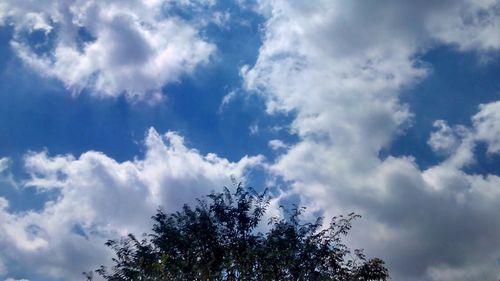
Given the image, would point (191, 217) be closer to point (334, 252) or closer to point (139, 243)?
point (139, 243)

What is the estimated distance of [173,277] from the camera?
21359 millimetres

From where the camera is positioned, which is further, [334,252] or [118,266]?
[118,266]

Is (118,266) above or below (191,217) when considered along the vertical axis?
below

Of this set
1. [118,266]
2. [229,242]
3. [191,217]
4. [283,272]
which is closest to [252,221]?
[229,242]

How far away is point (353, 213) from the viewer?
2964 centimetres

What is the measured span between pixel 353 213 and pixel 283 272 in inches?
275

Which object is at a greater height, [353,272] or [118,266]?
[118,266]

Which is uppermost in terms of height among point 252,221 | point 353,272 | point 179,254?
point 252,221

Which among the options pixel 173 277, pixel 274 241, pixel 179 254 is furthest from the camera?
pixel 179 254

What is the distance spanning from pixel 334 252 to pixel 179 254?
1027 cm

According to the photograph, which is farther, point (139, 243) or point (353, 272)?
point (139, 243)

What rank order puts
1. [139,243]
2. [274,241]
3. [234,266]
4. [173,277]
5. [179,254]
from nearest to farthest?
1. [173,277]
2. [234,266]
3. [274,241]
4. [179,254]
5. [139,243]

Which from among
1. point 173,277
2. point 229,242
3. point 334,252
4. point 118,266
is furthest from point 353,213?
point 118,266

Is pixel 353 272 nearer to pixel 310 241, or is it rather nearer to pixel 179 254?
pixel 310 241
